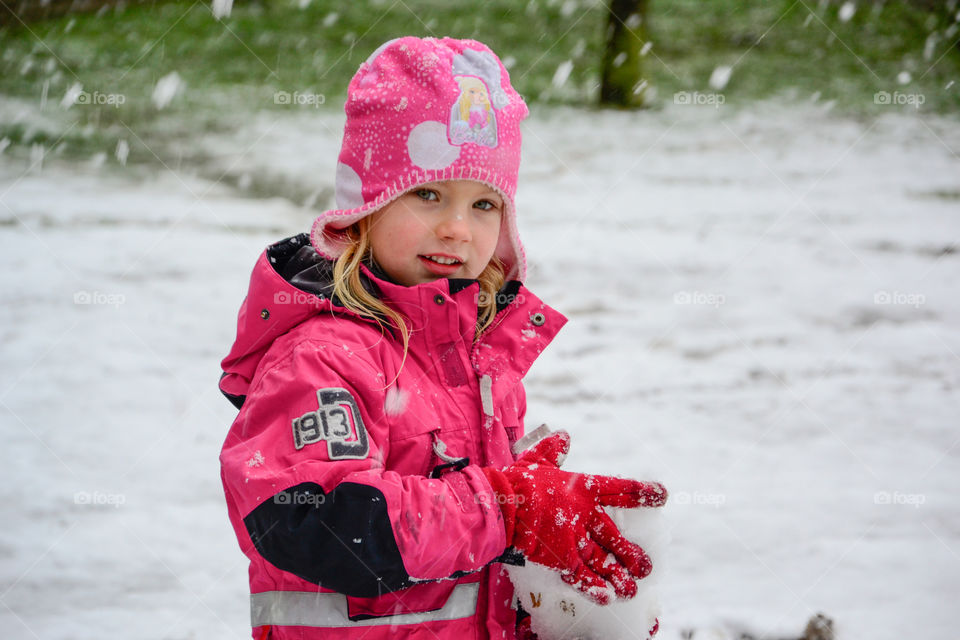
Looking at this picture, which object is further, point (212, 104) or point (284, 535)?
point (212, 104)

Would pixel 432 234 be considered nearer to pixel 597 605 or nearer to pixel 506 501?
pixel 506 501

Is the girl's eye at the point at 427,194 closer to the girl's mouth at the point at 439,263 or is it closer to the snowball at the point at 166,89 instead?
the girl's mouth at the point at 439,263

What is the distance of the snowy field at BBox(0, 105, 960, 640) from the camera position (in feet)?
9.46

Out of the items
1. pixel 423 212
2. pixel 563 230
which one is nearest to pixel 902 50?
pixel 563 230

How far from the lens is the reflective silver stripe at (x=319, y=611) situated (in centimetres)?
145

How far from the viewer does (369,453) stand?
138cm

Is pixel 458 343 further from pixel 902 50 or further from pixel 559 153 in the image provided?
pixel 902 50

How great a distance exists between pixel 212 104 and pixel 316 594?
789cm

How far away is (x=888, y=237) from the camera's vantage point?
244 inches

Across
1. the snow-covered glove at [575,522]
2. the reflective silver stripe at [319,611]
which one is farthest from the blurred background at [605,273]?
the reflective silver stripe at [319,611]

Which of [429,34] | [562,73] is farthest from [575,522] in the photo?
[562,73]

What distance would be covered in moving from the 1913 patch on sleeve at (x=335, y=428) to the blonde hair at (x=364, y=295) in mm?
164

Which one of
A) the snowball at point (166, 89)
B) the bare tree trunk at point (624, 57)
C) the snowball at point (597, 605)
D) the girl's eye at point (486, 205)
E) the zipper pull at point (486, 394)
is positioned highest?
the bare tree trunk at point (624, 57)

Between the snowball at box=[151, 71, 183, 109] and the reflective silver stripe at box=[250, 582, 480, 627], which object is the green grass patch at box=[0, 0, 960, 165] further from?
the reflective silver stripe at box=[250, 582, 480, 627]
